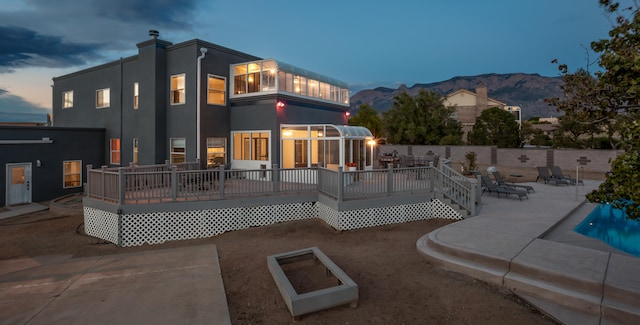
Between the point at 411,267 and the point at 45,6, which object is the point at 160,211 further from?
the point at 45,6

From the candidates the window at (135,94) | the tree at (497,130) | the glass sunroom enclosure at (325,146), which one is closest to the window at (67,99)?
the window at (135,94)

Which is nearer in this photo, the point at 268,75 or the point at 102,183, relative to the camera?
the point at 102,183

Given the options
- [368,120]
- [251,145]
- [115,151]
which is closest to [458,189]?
[251,145]

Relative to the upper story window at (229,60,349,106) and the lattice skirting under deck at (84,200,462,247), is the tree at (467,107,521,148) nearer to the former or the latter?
the upper story window at (229,60,349,106)

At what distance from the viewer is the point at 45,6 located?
29.0 meters

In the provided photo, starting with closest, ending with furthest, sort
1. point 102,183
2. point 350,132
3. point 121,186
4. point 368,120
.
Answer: point 121,186, point 102,183, point 350,132, point 368,120

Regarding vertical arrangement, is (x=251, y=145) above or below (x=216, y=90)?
below

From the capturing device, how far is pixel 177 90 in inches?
625

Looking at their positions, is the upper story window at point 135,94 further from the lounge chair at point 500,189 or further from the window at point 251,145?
the lounge chair at point 500,189

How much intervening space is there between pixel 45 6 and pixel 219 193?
106 feet

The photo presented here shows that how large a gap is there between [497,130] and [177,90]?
3124cm

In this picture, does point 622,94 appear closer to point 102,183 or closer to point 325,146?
point 325,146

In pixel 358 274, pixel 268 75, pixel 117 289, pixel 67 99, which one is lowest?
pixel 117 289

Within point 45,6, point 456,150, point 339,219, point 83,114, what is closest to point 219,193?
point 339,219
